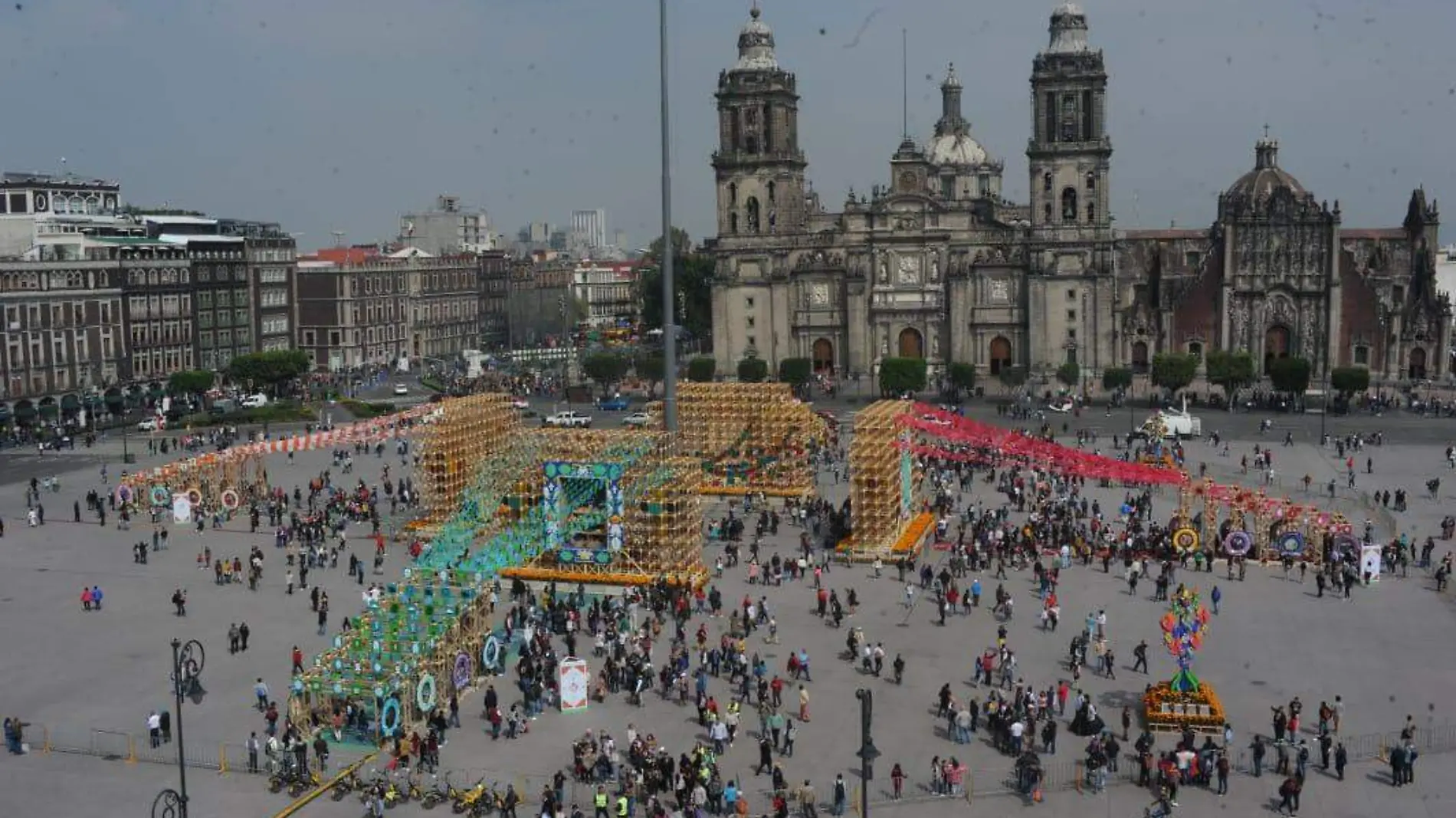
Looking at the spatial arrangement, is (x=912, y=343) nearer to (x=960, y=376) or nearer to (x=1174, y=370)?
(x=960, y=376)

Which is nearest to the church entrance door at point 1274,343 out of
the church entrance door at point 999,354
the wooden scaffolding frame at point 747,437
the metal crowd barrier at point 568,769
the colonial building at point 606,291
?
the church entrance door at point 999,354

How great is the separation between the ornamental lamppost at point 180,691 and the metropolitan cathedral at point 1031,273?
60.2 m

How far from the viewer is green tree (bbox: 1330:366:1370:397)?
246 feet

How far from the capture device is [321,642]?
115ft

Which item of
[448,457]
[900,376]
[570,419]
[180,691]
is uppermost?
[900,376]

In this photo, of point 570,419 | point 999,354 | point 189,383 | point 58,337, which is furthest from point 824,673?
point 58,337

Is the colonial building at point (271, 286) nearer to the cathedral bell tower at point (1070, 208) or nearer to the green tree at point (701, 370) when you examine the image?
the green tree at point (701, 370)

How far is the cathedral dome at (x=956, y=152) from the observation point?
112 m

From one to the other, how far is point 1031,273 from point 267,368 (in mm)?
44727

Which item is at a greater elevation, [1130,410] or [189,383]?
[189,383]

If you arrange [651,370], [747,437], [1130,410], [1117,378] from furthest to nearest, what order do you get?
1. [651,370]
2. [1117,378]
3. [1130,410]
4. [747,437]

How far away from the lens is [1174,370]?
77.9 meters

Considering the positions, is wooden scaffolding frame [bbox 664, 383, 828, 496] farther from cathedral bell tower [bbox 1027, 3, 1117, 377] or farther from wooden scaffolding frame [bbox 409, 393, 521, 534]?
cathedral bell tower [bbox 1027, 3, 1117, 377]

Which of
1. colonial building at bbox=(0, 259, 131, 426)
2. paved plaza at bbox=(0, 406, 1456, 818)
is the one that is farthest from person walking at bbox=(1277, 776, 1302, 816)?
colonial building at bbox=(0, 259, 131, 426)
